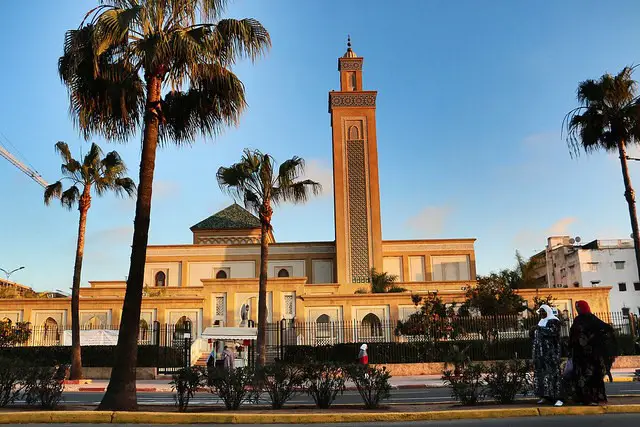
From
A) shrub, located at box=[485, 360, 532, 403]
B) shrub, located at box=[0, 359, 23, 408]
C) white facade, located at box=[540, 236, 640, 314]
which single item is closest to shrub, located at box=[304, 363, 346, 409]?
shrub, located at box=[485, 360, 532, 403]

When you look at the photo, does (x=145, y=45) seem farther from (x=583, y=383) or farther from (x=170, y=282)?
(x=170, y=282)

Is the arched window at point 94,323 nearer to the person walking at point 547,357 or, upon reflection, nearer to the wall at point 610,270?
the person walking at point 547,357

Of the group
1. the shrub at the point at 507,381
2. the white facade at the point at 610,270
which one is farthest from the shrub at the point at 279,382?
the white facade at the point at 610,270

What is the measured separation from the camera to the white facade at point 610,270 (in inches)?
2048

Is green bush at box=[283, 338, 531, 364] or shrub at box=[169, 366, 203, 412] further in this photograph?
green bush at box=[283, 338, 531, 364]

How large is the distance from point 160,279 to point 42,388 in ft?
149

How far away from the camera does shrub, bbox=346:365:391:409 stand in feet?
33.1

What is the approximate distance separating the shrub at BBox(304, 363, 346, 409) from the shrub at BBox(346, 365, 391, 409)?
0.83ft

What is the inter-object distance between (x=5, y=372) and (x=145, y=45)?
6.23 meters

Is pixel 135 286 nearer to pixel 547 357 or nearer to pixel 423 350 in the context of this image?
pixel 547 357

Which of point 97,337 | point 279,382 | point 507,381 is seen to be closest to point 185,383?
point 279,382

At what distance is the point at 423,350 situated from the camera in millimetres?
25922

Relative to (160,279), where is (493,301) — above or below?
below

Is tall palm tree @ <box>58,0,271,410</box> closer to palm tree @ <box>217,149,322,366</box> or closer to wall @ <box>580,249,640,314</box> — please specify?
palm tree @ <box>217,149,322,366</box>
